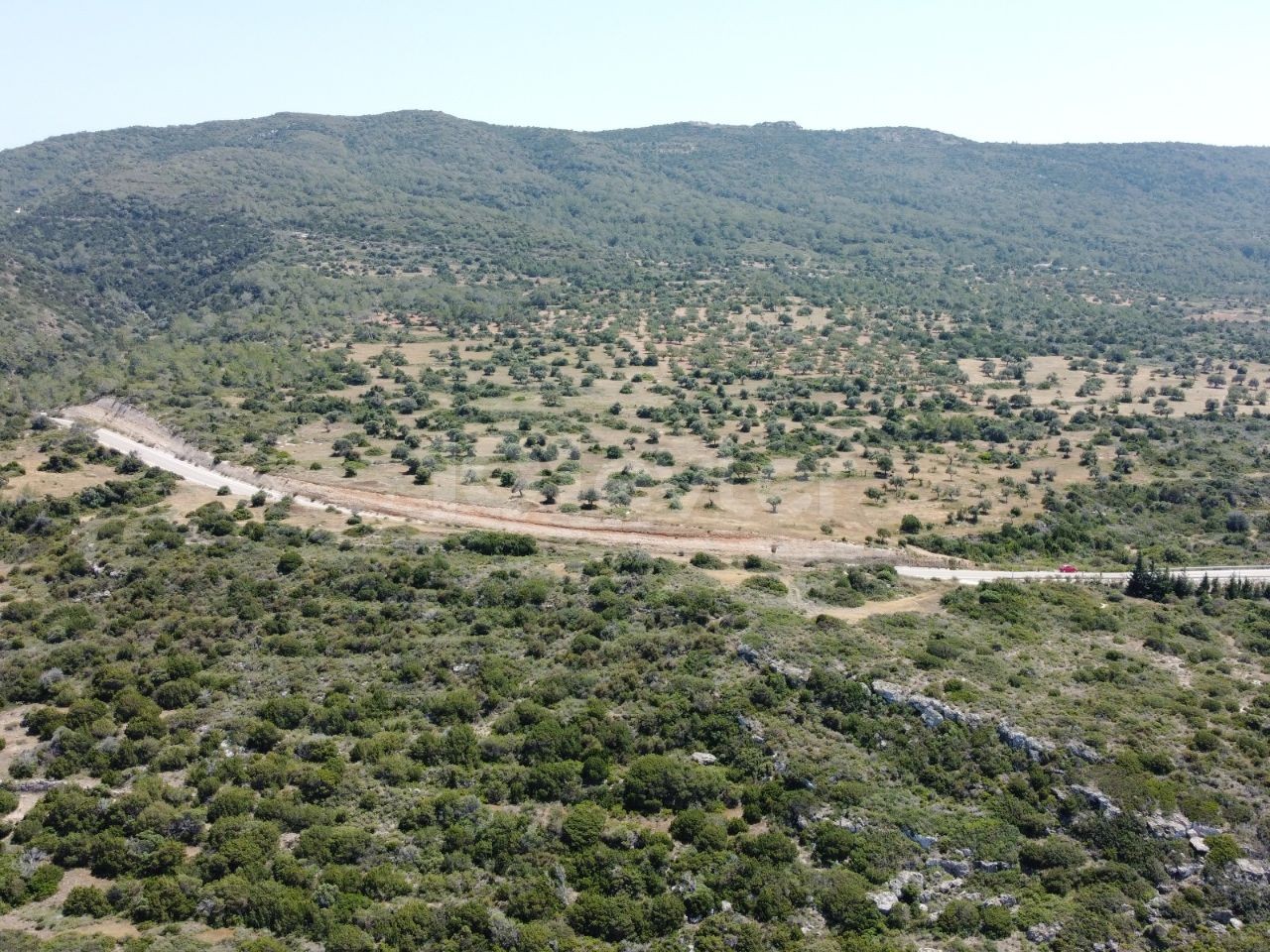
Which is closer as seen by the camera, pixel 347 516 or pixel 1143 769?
pixel 1143 769

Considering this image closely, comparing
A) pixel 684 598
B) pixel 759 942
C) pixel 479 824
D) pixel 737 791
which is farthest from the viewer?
pixel 684 598

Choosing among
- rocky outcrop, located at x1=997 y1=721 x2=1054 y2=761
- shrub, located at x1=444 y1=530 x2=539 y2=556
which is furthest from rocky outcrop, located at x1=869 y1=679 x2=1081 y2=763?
shrub, located at x1=444 y1=530 x2=539 y2=556

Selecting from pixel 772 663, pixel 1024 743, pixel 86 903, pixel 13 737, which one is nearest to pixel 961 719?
pixel 1024 743

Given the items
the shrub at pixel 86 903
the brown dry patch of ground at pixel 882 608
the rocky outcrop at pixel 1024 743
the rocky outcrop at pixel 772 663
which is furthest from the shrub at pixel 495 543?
the shrub at pixel 86 903

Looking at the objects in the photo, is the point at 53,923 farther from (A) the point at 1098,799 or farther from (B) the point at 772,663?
(A) the point at 1098,799

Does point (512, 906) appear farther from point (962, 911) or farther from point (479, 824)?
point (962, 911)

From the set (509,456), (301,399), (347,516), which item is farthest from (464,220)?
(347,516)

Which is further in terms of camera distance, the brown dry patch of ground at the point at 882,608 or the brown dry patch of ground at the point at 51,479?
the brown dry patch of ground at the point at 51,479

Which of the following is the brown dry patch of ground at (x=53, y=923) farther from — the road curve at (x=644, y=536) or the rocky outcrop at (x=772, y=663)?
the road curve at (x=644, y=536)
